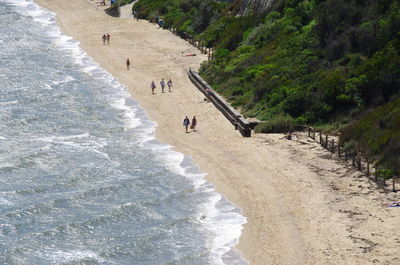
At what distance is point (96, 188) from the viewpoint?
139 feet

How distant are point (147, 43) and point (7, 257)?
4741cm

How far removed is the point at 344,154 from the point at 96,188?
1283cm

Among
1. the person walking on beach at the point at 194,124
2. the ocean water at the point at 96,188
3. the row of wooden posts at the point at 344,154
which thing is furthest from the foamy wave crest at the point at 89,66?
the row of wooden posts at the point at 344,154

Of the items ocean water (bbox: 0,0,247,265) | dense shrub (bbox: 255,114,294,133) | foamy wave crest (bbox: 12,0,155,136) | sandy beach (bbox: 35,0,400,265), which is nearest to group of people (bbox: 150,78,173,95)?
sandy beach (bbox: 35,0,400,265)

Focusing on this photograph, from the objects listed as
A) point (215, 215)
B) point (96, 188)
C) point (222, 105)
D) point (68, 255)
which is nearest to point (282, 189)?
point (215, 215)

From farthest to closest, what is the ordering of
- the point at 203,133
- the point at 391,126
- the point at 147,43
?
the point at 147,43 → the point at 203,133 → the point at 391,126

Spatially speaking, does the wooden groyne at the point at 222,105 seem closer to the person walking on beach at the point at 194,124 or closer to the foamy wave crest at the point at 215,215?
the person walking on beach at the point at 194,124

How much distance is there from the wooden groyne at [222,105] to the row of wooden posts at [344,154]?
12.6 feet

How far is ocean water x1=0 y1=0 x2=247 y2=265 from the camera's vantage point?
1410 inches

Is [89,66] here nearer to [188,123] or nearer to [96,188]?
[188,123]

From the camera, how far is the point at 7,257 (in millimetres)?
35031

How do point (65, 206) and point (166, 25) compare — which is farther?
point (166, 25)

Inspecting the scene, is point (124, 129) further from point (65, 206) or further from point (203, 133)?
point (65, 206)

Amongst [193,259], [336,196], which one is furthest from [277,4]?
[193,259]
